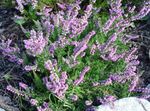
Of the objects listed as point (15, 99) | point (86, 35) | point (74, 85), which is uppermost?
point (86, 35)

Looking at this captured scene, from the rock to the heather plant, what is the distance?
44mm

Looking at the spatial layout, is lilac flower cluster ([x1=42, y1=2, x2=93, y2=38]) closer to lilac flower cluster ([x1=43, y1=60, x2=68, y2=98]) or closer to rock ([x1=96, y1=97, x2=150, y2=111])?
A: lilac flower cluster ([x1=43, y1=60, x2=68, y2=98])

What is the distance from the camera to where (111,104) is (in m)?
2.86

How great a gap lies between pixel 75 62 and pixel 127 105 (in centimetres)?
47

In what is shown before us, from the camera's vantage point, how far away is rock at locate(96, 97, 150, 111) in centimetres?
287

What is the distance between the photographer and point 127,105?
2879mm

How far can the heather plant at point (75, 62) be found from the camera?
9.21 ft

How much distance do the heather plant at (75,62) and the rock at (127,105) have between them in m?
0.04

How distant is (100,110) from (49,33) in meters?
0.66

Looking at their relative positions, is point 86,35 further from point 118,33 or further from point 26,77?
point 26,77

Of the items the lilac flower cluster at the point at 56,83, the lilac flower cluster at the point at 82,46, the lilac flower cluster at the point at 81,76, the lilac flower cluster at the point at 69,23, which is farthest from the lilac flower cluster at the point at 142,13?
the lilac flower cluster at the point at 56,83

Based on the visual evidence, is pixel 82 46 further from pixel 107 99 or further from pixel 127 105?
pixel 127 105

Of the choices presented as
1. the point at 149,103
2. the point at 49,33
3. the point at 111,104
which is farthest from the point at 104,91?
the point at 49,33

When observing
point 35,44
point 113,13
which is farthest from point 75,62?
point 113,13
